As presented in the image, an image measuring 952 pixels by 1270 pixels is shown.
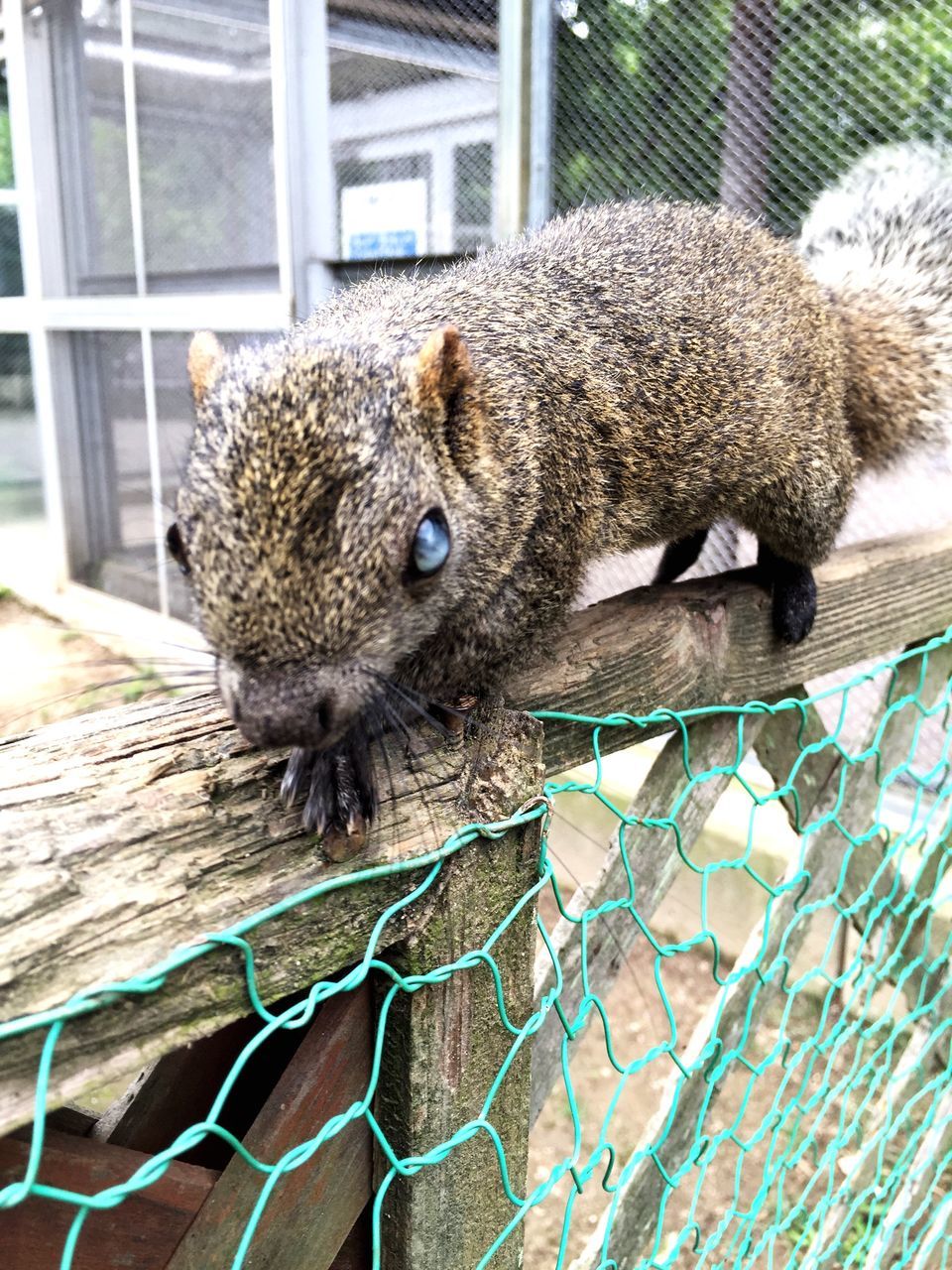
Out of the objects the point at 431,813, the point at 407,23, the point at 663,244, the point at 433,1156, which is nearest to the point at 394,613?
the point at 431,813

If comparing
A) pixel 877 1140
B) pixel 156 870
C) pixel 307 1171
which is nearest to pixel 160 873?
pixel 156 870

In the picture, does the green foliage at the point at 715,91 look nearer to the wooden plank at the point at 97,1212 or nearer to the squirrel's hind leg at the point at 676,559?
the squirrel's hind leg at the point at 676,559

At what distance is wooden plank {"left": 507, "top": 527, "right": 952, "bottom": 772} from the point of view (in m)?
1.13

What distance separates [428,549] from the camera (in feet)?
3.17

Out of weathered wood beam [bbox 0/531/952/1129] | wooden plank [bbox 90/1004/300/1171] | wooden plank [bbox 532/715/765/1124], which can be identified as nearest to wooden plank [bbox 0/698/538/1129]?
weathered wood beam [bbox 0/531/952/1129]

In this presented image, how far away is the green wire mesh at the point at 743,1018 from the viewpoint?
75 centimetres

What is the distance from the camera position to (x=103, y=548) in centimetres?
593

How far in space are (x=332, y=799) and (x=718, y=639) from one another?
75cm

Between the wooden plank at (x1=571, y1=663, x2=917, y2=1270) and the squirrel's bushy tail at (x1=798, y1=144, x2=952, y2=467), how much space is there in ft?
2.17

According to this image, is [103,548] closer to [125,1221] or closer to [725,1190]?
[725,1190]

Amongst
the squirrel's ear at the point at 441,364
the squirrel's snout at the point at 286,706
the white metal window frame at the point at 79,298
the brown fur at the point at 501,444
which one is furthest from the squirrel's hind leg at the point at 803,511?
the white metal window frame at the point at 79,298

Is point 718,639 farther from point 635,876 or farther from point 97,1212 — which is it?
point 97,1212

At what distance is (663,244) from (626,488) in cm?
51

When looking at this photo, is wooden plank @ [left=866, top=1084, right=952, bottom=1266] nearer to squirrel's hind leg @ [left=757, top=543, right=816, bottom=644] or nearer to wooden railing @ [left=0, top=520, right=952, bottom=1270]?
squirrel's hind leg @ [left=757, top=543, right=816, bottom=644]
